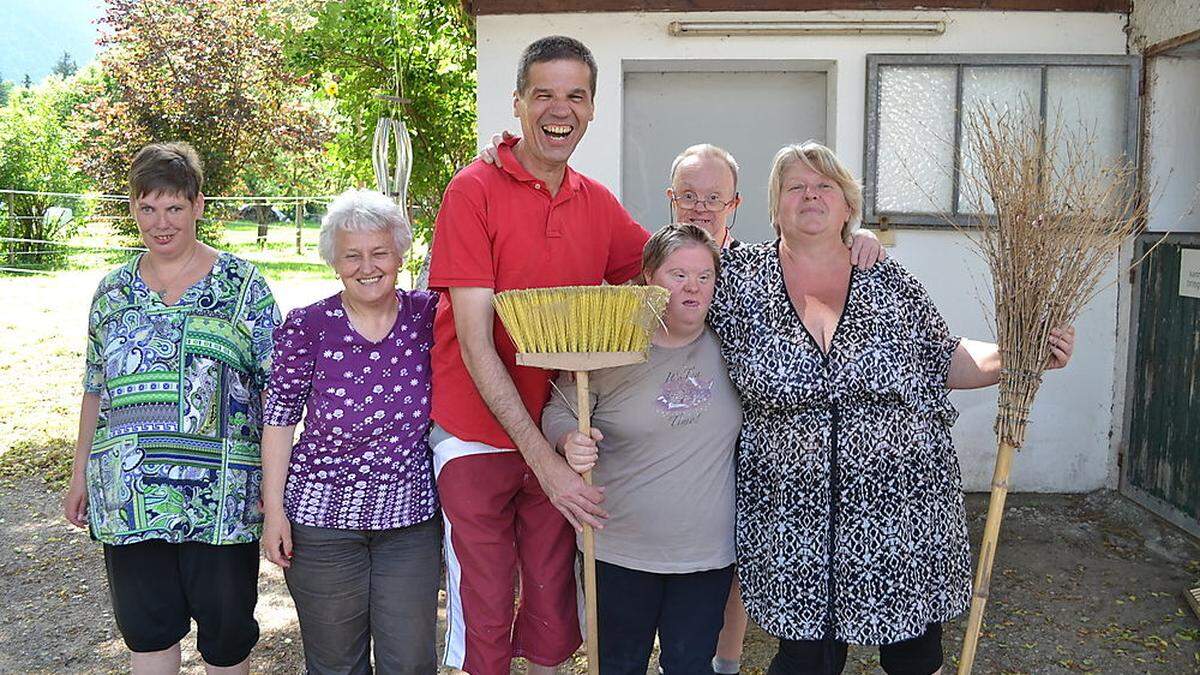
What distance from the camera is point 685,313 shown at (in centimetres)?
274

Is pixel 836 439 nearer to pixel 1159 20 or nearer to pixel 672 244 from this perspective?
pixel 672 244

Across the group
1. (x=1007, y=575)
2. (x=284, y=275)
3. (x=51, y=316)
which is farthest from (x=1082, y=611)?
(x=284, y=275)

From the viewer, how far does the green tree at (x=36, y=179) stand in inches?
728

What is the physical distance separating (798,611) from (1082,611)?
2.46 m

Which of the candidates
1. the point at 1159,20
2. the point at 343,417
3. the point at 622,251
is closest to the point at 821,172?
the point at 622,251

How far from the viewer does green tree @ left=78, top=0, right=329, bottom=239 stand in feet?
64.5

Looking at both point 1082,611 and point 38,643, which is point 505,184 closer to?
point 38,643

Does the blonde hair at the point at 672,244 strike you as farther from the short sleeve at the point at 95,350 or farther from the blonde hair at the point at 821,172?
the short sleeve at the point at 95,350

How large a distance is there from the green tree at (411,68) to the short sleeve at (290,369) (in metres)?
6.00

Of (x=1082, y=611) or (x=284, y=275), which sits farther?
(x=284, y=275)

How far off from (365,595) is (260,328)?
822 millimetres

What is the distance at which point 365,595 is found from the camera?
9.46ft

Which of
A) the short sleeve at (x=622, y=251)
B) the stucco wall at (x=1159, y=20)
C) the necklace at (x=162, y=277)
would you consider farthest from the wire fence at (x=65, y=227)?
the short sleeve at (x=622, y=251)

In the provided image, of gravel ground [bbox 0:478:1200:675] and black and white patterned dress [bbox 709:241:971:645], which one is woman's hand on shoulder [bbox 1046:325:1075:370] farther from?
gravel ground [bbox 0:478:1200:675]
